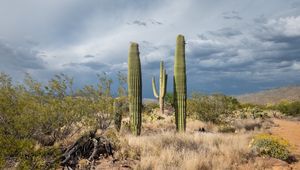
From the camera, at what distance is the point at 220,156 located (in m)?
12.3

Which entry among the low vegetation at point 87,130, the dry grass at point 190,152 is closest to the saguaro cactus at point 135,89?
the low vegetation at point 87,130

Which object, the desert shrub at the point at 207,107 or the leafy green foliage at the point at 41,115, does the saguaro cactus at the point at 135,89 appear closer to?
the leafy green foliage at the point at 41,115

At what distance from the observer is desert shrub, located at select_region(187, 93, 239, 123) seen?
25109 mm

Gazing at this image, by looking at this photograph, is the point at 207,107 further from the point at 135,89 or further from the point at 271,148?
the point at 271,148

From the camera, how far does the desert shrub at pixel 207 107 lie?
25109 mm

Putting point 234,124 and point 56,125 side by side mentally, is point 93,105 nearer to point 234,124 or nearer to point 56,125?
point 56,125

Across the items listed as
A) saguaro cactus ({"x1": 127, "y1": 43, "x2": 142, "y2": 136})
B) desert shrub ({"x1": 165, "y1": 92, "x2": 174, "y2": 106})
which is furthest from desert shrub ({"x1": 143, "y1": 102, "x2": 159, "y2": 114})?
saguaro cactus ({"x1": 127, "y1": 43, "x2": 142, "y2": 136})

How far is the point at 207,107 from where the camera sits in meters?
25.2

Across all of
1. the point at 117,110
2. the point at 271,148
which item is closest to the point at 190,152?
the point at 271,148

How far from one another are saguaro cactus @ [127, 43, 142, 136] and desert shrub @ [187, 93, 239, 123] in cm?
867

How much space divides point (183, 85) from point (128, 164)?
8.37 metres

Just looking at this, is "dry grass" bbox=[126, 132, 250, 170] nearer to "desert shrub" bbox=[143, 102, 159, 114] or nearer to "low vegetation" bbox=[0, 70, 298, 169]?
"low vegetation" bbox=[0, 70, 298, 169]

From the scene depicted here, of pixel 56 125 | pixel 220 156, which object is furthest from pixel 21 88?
pixel 220 156

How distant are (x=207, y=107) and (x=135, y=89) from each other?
9.47 meters
